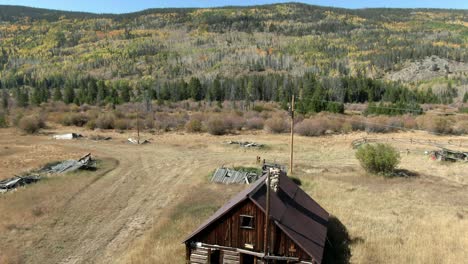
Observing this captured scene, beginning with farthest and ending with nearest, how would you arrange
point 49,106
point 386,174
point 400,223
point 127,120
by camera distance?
point 49,106, point 127,120, point 386,174, point 400,223

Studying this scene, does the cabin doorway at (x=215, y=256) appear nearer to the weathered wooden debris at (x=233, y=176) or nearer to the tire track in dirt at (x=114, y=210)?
the tire track in dirt at (x=114, y=210)

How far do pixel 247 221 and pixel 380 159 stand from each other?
2146cm

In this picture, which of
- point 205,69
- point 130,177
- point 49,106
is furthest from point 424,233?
point 205,69

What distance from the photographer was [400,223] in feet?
76.1

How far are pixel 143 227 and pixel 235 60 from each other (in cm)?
17833

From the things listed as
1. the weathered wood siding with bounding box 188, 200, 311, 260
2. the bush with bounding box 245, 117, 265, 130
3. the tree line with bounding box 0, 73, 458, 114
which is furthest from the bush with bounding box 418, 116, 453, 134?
the weathered wood siding with bounding box 188, 200, 311, 260

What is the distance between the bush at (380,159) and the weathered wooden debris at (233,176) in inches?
385

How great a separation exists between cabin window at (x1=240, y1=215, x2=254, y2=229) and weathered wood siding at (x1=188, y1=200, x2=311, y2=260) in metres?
0.13

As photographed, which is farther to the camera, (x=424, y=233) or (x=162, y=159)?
(x=162, y=159)

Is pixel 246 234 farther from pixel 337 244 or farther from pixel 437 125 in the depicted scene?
pixel 437 125

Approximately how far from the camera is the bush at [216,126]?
202 feet

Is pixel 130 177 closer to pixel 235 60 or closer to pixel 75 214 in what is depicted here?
pixel 75 214

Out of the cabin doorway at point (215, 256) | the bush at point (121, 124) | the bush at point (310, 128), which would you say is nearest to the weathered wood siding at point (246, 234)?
the cabin doorway at point (215, 256)

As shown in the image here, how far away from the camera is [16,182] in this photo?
3180 cm
